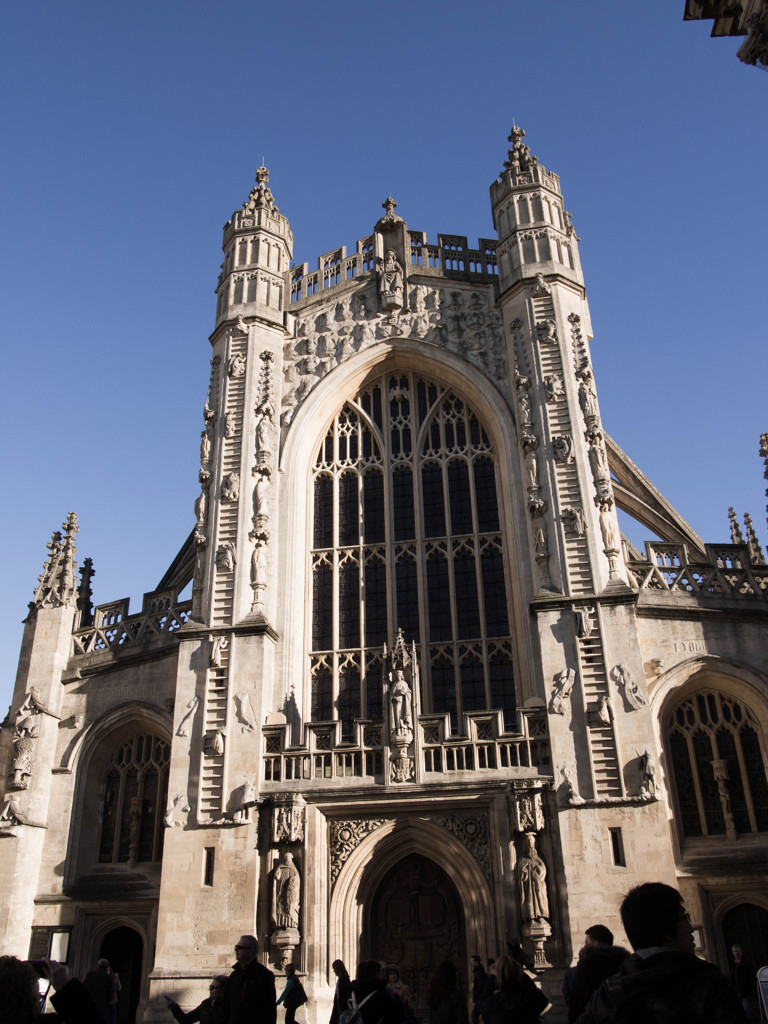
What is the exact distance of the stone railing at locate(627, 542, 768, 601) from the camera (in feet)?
58.7

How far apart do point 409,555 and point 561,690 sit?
488cm

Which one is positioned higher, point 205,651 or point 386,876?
point 205,651

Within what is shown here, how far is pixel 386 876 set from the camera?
1588 cm

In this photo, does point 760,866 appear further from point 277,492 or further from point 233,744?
point 277,492

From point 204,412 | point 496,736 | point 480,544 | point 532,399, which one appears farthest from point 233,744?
point 532,399

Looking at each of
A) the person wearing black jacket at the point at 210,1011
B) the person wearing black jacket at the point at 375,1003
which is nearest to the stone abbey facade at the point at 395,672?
the person wearing black jacket at the point at 210,1011

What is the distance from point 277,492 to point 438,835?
7.97 m

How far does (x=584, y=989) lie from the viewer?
5000 millimetres

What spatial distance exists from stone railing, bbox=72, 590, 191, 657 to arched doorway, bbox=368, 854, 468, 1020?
7014 mm

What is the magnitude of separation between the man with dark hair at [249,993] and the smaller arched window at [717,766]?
12.3m

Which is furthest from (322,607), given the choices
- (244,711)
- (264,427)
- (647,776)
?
(647,776)

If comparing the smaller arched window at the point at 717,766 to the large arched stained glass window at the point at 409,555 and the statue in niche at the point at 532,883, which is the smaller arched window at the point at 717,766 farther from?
the statue in niche at the point at 532,883

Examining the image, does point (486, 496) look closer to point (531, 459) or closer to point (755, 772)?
point (531, 459)

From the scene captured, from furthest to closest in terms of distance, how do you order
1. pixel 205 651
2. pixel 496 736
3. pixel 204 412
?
pixel 204 412 < pixel 205 651 < pixel 496 736
